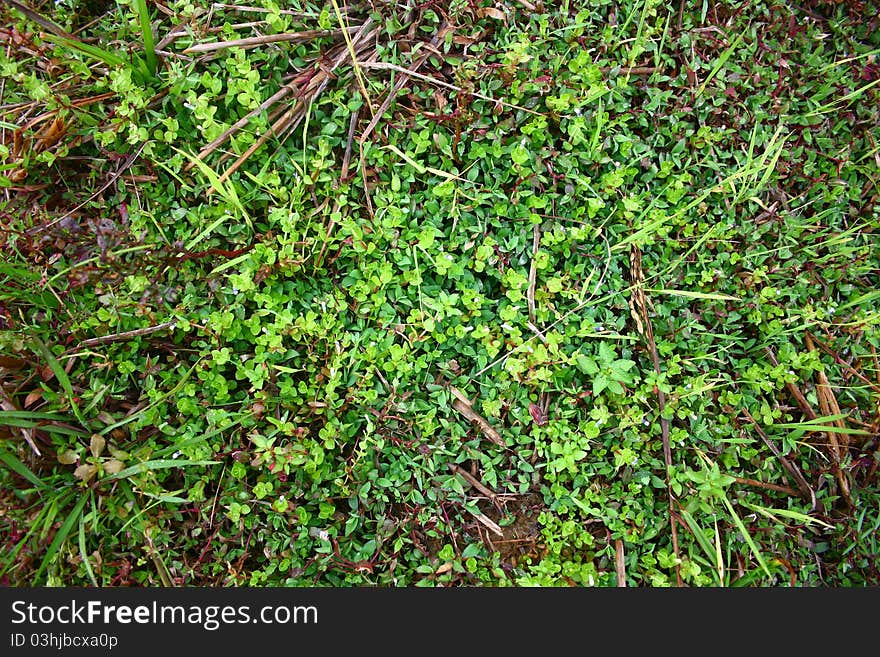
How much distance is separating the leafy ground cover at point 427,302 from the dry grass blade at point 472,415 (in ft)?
0.08

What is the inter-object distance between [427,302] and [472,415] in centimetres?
49

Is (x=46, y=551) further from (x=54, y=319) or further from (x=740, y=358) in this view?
(x=740, y=358)

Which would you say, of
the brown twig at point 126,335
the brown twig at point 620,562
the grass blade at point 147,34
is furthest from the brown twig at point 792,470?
the grass blade at point 147,34

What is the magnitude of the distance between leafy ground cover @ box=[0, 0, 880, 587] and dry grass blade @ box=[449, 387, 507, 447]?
3 cm

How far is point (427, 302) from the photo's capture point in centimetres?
233

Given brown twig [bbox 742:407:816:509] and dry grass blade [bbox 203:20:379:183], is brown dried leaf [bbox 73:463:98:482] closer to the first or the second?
dry grass blade [bbox 203:20:379:183]

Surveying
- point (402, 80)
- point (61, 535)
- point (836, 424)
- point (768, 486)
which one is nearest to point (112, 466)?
point (61, 535)

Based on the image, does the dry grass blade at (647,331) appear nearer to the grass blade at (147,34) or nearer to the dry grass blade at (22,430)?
the grass blade at (147,34)

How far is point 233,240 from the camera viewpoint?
2.38 meters

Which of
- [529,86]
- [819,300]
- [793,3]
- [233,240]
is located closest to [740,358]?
[819,300]

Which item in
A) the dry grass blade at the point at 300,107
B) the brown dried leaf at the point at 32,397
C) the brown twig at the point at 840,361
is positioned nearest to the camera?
the brown dried leaf at the point at 32,397

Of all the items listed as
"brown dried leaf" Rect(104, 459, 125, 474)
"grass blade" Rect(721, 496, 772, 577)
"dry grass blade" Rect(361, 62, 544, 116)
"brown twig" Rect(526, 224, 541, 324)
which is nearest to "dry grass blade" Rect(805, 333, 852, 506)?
"grass blade" Rect(721, 496, 772, 577)

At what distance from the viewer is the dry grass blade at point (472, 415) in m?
2.34

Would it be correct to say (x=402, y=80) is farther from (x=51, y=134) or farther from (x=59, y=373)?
(x=59, y=373)
